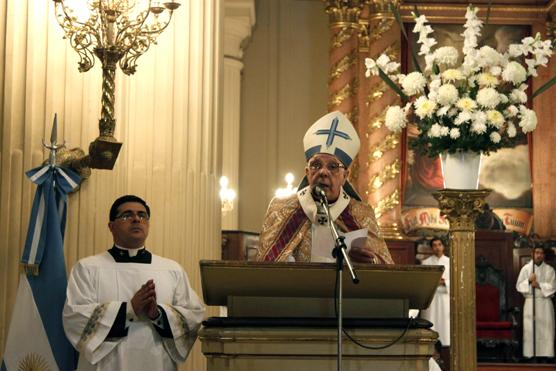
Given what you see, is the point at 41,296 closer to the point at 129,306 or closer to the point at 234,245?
the point at 129,306

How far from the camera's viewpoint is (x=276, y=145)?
61.6 ft

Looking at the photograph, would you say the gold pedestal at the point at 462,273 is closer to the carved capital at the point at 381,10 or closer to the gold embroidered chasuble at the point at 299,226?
the gold embroidered chasuble at the point at 299,226

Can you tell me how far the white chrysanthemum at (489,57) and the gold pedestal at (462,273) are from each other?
0.78 m

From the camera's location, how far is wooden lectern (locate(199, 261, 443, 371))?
474 centimetres

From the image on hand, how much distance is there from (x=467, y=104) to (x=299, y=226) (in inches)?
60.9

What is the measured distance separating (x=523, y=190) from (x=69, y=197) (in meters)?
12.9

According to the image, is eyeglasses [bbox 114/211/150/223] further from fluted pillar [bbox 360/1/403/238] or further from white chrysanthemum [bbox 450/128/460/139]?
fluted pillar [bbox 360/1/403/238]

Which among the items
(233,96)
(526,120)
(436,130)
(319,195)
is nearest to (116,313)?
(319,195)

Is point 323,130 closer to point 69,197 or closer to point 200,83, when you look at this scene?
point 200,83

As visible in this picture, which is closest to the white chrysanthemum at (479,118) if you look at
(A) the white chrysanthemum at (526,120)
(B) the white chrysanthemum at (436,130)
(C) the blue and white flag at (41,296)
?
(B) the white chrysanthemum at (436,130)

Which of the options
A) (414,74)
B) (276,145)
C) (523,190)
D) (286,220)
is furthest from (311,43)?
(286,220)

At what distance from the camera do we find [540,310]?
16.6 metres

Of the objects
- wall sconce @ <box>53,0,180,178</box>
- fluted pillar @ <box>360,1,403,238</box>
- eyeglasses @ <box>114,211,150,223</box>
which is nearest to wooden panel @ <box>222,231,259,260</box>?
fluted pillar @ <box>360,1,403,238</box>

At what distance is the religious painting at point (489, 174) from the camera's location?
723 inches
